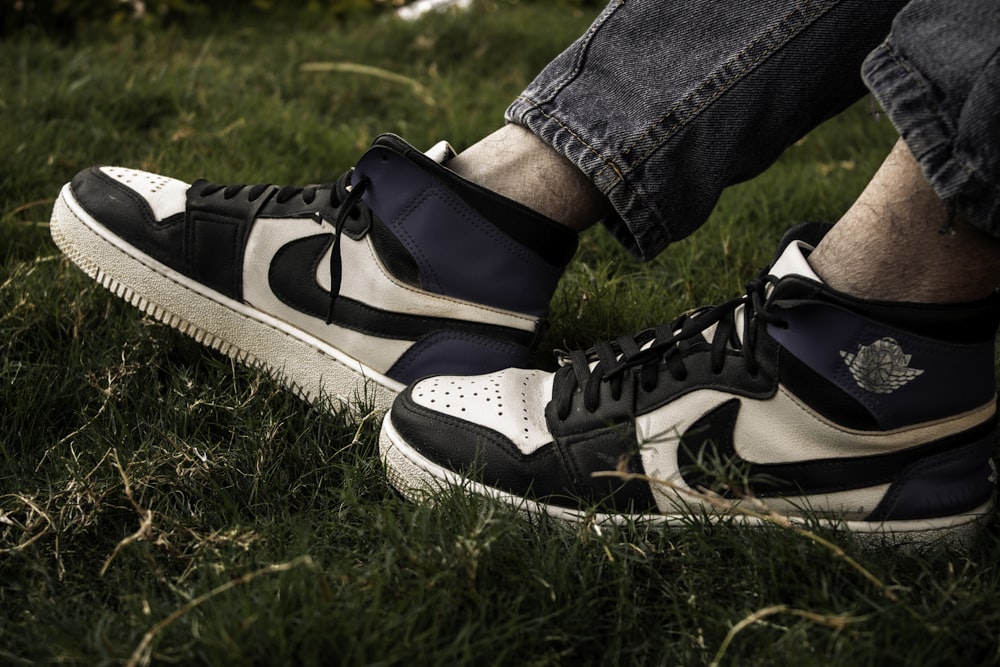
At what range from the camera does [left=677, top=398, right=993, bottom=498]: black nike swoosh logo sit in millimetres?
1313

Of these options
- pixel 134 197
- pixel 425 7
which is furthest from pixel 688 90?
pixel 425 7

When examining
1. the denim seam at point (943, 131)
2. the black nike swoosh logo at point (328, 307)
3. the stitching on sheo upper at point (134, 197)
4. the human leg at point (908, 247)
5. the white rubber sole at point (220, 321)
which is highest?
the denim seam at point (943, 131)

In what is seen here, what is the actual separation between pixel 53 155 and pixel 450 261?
1679mm

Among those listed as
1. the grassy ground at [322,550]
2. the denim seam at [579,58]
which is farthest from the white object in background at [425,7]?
the denim seam at [579,58]

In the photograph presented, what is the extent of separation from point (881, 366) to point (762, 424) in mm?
184

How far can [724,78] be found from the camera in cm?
144

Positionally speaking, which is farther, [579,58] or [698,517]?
[579,58]

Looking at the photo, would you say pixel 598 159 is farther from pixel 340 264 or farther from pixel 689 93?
pixel 340 264

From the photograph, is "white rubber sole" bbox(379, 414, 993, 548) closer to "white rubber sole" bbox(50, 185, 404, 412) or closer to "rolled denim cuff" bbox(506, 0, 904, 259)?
"white rubber sole" bbox(50, 185, 404, 412)

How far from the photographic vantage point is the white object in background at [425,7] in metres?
4.39

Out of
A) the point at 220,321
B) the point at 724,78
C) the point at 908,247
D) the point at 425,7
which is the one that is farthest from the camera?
the point at 425,7

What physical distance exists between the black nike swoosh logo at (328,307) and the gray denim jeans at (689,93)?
13.0 inches

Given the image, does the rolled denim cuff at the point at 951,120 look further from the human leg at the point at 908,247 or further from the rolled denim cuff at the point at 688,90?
the rolled denim cuff at the point at 688,90

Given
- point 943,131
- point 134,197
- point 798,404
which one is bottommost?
point 134,197
